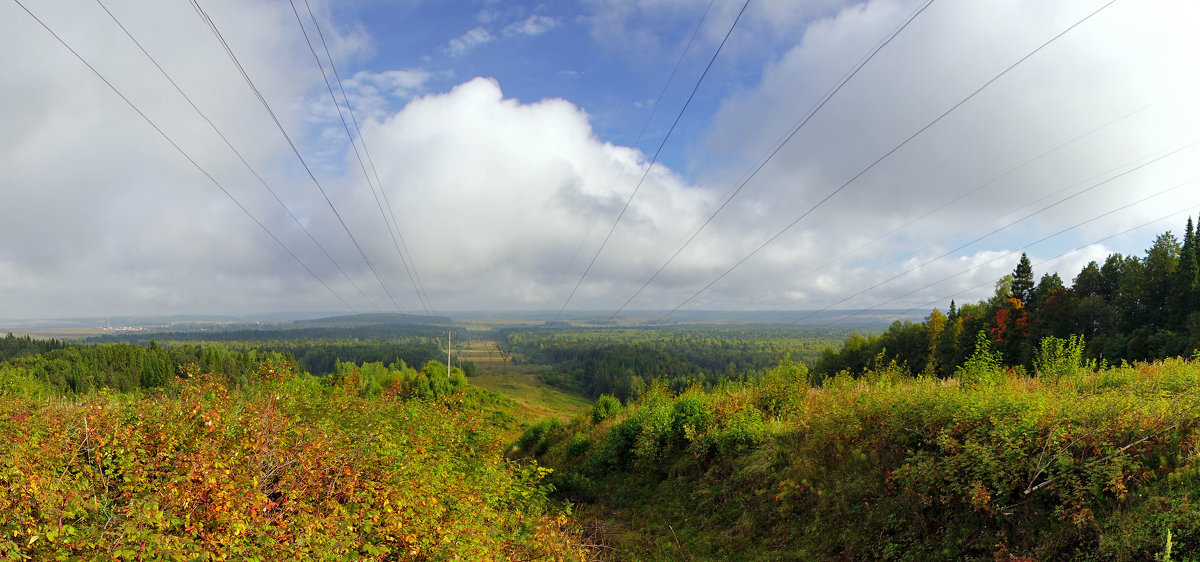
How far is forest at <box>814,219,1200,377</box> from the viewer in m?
39.6

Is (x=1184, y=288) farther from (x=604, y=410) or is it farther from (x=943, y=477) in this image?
(x=943, y=477)

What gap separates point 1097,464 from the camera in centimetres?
672

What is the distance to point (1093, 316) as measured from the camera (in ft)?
162

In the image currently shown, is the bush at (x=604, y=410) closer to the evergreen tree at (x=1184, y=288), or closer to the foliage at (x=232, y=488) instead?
the foliage at (x=232, y=488)

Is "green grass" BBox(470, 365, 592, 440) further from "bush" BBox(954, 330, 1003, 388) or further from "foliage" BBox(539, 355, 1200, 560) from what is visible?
"bush" BBox(954, 330, 1003, 388)

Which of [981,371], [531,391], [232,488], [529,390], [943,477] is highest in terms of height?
[981,371]

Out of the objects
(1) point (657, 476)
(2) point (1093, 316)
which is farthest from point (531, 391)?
(1) point (657, 476)

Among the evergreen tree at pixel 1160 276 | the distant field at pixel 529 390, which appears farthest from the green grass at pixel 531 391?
the evergreen tree at pixel 1160 276

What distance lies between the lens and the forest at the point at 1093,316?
39562 mm

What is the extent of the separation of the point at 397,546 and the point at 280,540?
1341 mm

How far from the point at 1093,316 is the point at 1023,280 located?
17895 mm

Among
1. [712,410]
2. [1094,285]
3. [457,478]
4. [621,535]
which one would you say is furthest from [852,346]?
[457,478]

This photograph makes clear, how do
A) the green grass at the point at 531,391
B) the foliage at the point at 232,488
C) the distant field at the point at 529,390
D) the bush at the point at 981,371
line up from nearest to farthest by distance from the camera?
the foliage at the point at 232,488, the bush at the point at 981,371, the distant field at the point at 529,390, the green grass at the point at 531,391

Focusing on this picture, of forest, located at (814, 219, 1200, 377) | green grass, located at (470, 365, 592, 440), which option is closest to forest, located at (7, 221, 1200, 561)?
forest, located at (814, 219, 1200, 377)
